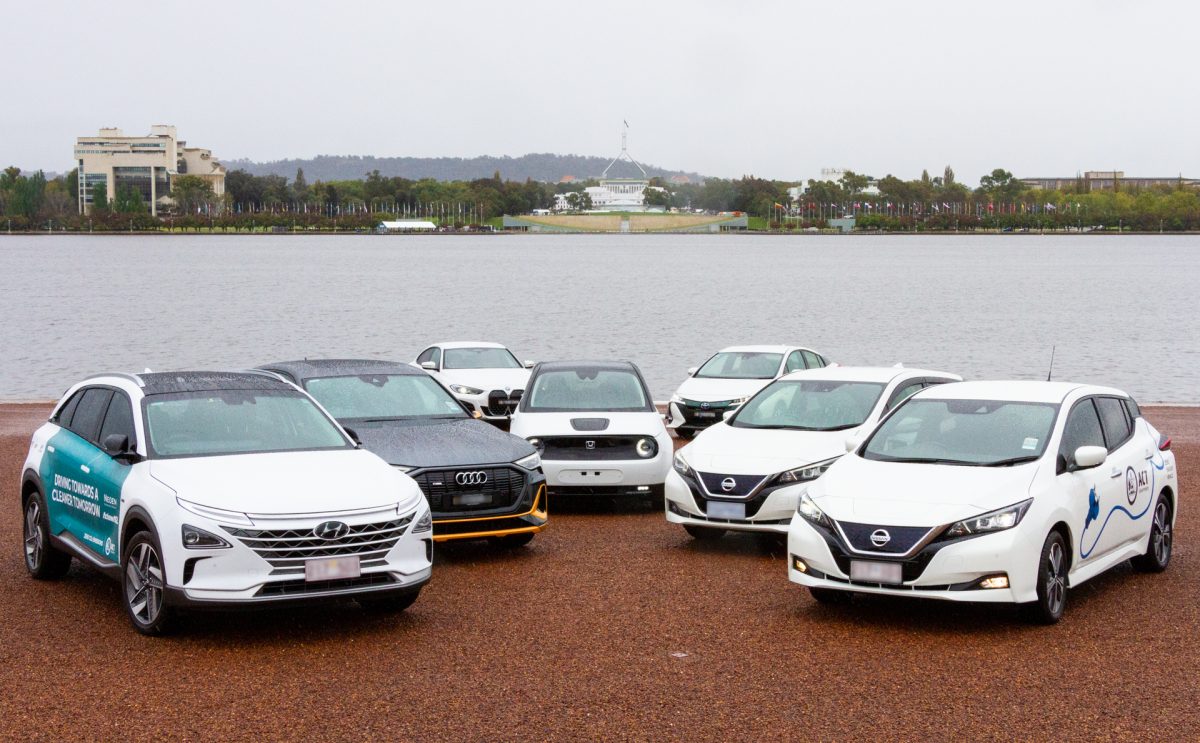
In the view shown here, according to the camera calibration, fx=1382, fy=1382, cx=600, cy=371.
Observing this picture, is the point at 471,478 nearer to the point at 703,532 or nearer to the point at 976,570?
the point at 703,532

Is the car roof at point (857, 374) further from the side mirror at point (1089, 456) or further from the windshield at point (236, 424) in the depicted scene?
the windshield at point (236, 424)

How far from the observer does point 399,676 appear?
776 centimetres

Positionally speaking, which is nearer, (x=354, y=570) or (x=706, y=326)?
(x=354, y=570)

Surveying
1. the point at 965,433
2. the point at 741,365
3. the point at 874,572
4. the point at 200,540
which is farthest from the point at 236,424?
the point at 741,365

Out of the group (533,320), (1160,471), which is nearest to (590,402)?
(1160,471)

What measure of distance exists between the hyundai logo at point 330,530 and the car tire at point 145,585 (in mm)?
915

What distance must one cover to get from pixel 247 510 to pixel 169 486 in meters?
0.60

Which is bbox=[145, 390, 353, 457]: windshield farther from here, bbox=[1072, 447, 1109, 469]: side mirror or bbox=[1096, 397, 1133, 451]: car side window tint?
bbox=[1096, 397, 1133, 451]: car side window tint

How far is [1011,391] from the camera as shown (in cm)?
1030

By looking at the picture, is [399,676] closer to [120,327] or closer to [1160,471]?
[1160,471]

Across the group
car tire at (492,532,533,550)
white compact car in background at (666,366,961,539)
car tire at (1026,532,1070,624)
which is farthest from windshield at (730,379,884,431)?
car tire at (1026,532,1070,624)

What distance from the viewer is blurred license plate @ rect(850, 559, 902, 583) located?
8.66 m

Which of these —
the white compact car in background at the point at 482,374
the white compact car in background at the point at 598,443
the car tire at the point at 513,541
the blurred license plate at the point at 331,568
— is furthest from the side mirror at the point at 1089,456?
the white compact car in background at the point at 482,374

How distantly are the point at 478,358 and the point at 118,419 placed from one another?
14027 millimetres
